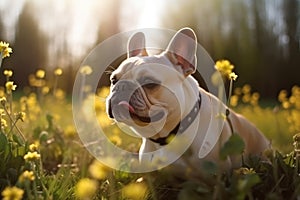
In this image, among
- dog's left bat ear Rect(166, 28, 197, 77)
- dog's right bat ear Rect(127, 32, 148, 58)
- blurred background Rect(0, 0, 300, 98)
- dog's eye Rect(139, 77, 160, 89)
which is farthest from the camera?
blurred background Rect(0, 0, 300, 98)

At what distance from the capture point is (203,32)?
65.8 feet

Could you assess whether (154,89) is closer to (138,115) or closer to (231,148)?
(138,115)

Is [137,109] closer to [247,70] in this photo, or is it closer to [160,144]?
[160,144]

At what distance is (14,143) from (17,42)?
1886 cm

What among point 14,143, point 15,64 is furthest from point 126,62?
point 15,64

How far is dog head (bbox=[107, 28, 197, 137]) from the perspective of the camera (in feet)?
9.59

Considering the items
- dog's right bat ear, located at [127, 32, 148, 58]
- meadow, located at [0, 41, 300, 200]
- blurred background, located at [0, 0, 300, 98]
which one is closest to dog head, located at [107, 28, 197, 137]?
meadow, located at [0, 41, 300, 200]

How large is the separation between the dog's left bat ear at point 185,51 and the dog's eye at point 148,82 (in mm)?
249

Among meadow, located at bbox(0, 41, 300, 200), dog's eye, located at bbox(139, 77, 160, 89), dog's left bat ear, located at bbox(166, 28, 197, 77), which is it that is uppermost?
dog's left bat ear, located at bbox(166, 28, 197, 77)

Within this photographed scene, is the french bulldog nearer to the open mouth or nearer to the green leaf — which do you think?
the open mouth

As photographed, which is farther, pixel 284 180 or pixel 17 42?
pixel 17 42

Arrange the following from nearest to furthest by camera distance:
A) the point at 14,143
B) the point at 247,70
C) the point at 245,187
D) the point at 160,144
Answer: the point at 245,187
the point at 14,143
the point at 160,144
the point at 247,70

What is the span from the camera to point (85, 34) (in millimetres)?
17000

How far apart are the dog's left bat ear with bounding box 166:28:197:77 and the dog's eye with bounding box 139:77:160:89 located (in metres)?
0.25
